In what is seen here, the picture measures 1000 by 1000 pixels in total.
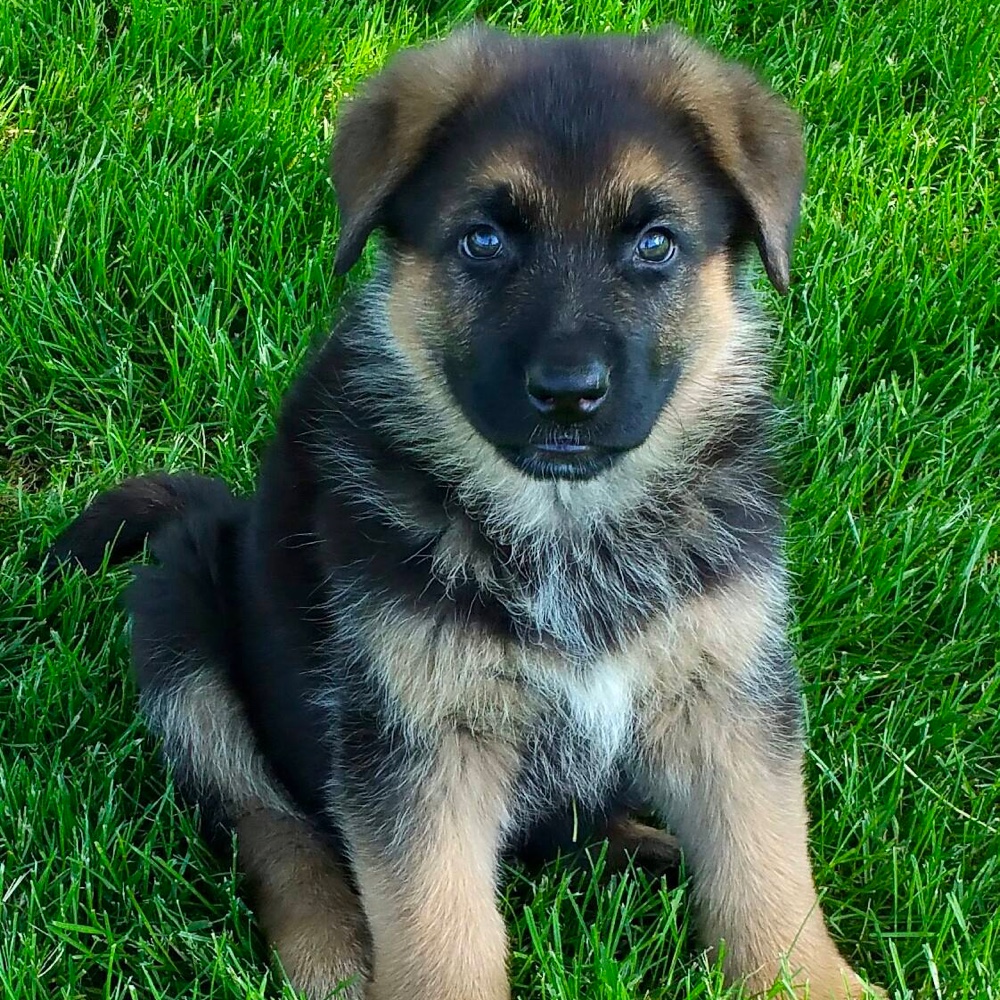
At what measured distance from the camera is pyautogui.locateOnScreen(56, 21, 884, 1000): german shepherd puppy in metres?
2.48

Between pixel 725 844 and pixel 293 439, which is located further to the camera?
pixel 293 439

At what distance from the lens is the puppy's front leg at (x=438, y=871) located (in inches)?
102

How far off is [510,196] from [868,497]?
5.87 ft

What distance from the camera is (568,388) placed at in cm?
233

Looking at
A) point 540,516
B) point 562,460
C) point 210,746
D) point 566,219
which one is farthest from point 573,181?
point 210,746

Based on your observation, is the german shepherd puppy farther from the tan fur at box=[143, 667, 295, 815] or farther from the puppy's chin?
the tan fur at box=[143, 667, 295, 815]

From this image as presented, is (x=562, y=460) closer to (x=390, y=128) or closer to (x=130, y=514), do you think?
(x=390, y=128)

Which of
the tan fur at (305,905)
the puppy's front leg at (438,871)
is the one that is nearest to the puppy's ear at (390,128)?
the puppy's front leg at (438,871)

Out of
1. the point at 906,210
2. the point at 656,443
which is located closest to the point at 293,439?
the point at 656,443

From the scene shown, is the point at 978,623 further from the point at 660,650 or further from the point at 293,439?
the point at 293,439

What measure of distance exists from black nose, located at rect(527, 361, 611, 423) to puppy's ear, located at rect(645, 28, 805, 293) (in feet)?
1.56

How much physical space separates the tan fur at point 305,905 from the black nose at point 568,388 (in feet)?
3.94

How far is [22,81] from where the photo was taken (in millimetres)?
4941

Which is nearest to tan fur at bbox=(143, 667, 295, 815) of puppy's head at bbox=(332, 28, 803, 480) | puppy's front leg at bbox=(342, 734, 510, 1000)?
puppy's front leg at bbox=(342, 734, 510, 1000)
